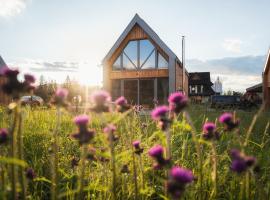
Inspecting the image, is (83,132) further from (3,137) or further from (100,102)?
(3,137)

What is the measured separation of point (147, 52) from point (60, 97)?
26.7 metres

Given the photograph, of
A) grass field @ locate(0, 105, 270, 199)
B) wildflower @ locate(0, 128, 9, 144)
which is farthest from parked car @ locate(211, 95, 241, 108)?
wildflower @ locate(0, 128, 9, 144)

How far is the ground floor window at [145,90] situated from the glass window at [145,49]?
5.73ft

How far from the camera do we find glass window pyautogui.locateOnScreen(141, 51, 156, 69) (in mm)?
27812

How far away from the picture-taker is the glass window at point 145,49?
27.8 meters

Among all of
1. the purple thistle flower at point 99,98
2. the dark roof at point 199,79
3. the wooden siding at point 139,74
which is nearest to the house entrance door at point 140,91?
the wooden siding at point 139,74

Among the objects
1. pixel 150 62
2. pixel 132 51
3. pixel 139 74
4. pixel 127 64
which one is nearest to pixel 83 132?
pixel 139 74

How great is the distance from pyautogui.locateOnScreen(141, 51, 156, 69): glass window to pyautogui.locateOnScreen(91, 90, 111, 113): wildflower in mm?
26421

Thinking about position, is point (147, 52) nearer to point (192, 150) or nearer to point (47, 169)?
point (192, 150)

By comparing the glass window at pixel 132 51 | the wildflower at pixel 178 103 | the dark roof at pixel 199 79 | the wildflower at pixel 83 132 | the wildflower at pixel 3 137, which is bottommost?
the wildflower at pixel 3 137

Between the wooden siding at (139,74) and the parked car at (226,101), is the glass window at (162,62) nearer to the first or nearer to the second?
the wooden siding at (139,74)

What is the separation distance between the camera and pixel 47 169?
4086mm

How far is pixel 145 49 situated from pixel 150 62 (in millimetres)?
1149

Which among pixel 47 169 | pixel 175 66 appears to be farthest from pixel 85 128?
pixel 175 66
